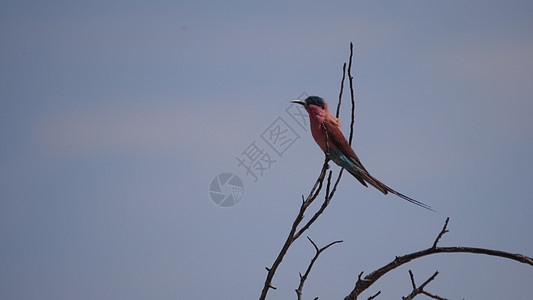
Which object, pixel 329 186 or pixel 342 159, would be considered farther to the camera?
pixel 342 159

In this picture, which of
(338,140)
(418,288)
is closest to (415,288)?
(418,288)

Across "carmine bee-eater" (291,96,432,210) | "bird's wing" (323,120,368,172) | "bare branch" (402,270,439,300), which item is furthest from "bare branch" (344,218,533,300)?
"bird's wing" (323,120,368,172)

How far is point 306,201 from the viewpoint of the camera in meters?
2.52

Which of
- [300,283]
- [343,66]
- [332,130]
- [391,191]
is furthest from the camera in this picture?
[332,130]

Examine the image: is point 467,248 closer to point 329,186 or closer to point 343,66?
point 329,186

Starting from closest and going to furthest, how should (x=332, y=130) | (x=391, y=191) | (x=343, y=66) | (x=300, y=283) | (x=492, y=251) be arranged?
(x=492, y=251)
(x=300, y=283)
(x=343, y=66)
(x=391, y=191)
(x=332, y=130)

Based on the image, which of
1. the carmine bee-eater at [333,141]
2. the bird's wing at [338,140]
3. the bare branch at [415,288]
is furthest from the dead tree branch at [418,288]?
the bird's wing at [338,140]

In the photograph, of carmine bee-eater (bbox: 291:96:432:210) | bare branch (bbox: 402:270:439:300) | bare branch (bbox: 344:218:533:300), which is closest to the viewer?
bare branch (bbox: 344:218:533:300)

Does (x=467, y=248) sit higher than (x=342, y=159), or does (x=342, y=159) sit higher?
(x=342, y=159)

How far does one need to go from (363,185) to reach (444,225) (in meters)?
1.63

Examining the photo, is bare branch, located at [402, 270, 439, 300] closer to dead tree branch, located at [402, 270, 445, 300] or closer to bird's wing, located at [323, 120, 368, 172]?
dead tree branch, located at [402, 270, 445, 300]

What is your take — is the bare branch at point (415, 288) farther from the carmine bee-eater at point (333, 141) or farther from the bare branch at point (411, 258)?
the carmine bee-eater at point (333, 141)

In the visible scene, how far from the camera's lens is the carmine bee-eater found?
3.93m

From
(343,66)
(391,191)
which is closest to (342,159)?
(391,191)
